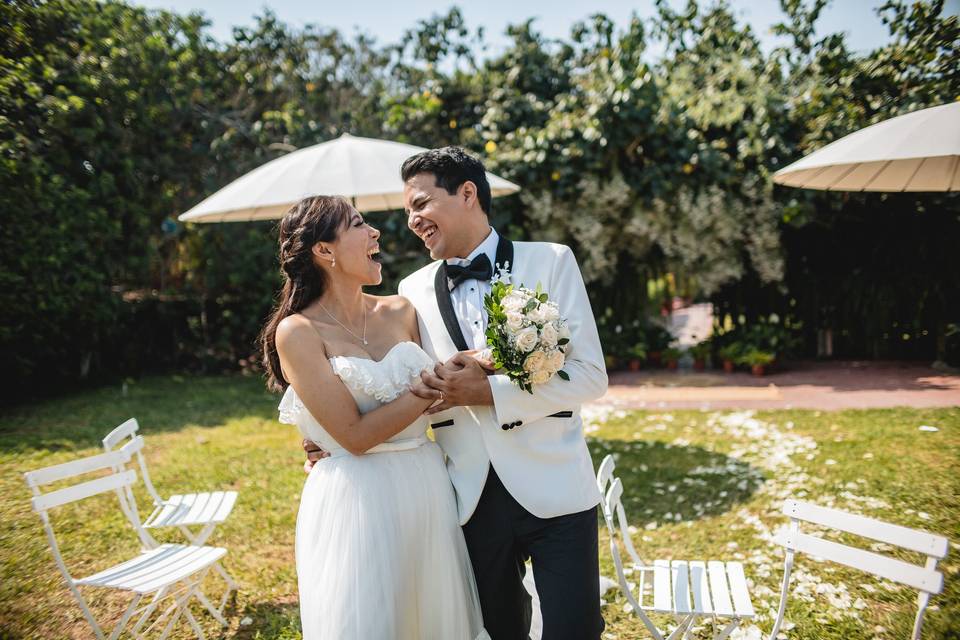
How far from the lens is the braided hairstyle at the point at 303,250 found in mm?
2814

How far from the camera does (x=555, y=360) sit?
2334mm

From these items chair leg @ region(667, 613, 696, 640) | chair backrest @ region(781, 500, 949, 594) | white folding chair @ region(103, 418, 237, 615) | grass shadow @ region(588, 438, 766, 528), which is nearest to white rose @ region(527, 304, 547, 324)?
chair backrest @ region(781, 500, 949, 594)

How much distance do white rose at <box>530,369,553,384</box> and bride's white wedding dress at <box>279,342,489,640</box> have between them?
580 mm

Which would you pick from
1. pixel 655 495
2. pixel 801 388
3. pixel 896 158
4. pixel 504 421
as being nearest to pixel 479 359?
pixel 504 421

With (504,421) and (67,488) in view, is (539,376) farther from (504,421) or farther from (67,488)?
(67,488)

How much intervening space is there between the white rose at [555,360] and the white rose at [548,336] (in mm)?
32

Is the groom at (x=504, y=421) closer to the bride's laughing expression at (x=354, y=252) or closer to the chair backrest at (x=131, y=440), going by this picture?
the bride's laughing expression at (x=354, y=252)

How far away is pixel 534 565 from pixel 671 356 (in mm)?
9420

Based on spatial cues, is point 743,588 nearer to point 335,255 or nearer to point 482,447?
point 482,447

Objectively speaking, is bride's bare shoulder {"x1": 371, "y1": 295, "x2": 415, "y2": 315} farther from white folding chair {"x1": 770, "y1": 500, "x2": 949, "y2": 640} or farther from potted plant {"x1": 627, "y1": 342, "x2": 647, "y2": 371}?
potted plant {"x1": 627, "y1": 342, "x2": 647, "y2": 371}

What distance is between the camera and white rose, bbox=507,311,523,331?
7.38 feet

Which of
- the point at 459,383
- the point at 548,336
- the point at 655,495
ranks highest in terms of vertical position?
the point at 548,336

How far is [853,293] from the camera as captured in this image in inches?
416

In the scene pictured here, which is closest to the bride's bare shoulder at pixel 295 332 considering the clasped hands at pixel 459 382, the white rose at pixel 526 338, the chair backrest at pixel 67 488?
the clasped hands at pixel 459 382
